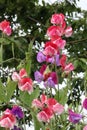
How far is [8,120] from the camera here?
5.79 ft

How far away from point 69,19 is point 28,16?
0.52m

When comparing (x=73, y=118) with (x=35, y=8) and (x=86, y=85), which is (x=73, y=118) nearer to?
(x=86, y=85)

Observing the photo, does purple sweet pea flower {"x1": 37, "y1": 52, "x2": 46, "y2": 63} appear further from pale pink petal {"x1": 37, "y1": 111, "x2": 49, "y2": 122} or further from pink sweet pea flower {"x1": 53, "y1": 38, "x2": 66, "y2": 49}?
pale pink petal {"x1": 37, "y1": 111, "x2": 49, "y2": 122}

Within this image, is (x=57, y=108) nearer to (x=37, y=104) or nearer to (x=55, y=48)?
(x=37, y=104)

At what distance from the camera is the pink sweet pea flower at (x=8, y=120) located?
5.77 feet

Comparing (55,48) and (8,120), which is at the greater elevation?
(55,48)

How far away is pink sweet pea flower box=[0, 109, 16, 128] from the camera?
1.76 meters

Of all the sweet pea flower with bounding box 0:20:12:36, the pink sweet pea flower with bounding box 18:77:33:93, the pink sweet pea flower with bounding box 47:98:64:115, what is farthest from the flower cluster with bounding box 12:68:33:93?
the sweet pea flower with bounding box 0:20:12:36

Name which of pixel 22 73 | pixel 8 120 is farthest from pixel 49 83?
pixel 8 120

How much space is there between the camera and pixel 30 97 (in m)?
1.92

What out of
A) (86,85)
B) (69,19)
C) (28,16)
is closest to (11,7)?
(28,16)

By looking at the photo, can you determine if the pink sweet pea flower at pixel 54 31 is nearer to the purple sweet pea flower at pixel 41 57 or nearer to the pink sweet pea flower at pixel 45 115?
the purple sweet pea flower at pixel 41 57

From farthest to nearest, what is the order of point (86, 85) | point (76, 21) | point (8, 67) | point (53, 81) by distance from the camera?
point (76, 21) < point (8, 67) < point (86, 85) < point (53, 81)

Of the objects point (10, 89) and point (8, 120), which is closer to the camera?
point (8, 120)
